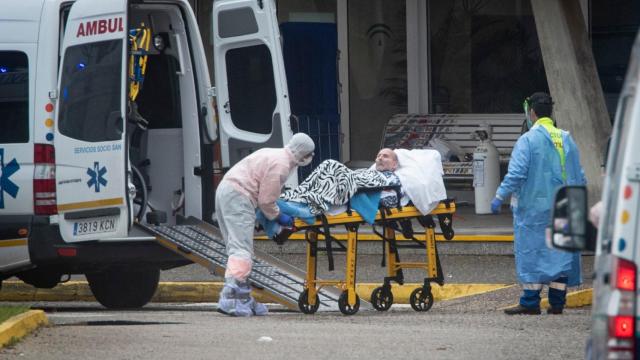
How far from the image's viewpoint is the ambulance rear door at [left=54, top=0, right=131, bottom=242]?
11.5 m

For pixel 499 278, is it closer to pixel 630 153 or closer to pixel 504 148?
pixel 504 148

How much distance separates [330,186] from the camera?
38.5 ft

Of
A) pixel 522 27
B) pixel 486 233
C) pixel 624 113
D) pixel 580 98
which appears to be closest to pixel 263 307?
pixel 486 233

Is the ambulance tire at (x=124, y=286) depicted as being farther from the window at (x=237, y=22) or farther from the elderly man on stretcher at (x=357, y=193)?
the window at (x=237, y=22)

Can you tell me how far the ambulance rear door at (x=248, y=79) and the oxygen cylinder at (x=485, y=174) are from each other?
5.49m

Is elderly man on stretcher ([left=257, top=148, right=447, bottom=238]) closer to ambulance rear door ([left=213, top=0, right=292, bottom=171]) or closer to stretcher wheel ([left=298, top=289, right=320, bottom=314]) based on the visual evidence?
stretcher wheel ([left=298, top=289, right=320, bottom=314])

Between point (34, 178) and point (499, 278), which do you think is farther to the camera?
point (499, 278)

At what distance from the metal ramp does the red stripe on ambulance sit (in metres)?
1.68

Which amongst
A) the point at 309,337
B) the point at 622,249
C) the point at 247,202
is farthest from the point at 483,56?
the point at 622,249

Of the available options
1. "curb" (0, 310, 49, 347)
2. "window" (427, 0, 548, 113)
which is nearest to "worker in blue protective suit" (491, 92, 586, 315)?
"curb" (0, 310, 49, 347)

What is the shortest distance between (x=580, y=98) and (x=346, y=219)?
18.3ft

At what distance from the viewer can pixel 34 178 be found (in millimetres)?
11531

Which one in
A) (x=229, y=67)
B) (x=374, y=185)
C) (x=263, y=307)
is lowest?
(x=263, y=307)

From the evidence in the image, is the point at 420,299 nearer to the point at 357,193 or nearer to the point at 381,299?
the point at 381,299
